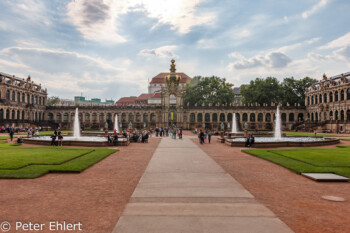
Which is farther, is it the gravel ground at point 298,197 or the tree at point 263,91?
the tree at point 263,91

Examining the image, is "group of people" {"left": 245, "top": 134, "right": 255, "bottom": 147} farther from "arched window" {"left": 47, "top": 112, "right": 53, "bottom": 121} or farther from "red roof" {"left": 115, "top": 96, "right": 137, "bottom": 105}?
"red roof" {"left": 115, "top": 96, "right": 137, "bottom": 105}

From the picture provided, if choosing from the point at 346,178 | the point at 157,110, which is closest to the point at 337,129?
the point at 157,110

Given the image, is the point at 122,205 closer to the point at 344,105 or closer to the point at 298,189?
the point at 298,189

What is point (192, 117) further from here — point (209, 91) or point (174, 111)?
point (209, 91)

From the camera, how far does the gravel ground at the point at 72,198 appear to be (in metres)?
8.33

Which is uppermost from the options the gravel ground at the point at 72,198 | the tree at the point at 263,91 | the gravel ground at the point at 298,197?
the tree at the point at 263,91

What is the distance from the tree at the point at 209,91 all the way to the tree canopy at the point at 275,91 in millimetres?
6944

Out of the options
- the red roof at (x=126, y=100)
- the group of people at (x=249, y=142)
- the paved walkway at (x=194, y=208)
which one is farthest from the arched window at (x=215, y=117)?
the paved walkway at (x=194, y=208)

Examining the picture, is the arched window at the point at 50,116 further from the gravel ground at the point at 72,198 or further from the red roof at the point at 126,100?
the gravel ground at the point at 72,198

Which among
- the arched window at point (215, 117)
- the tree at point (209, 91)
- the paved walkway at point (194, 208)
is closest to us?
the paved walkway at point (194, 208)

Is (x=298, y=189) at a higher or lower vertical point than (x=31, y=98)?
lower

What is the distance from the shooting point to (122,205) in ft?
31.8

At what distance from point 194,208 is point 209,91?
90.6m

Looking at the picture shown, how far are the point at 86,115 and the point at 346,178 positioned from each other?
90976 millimetres
